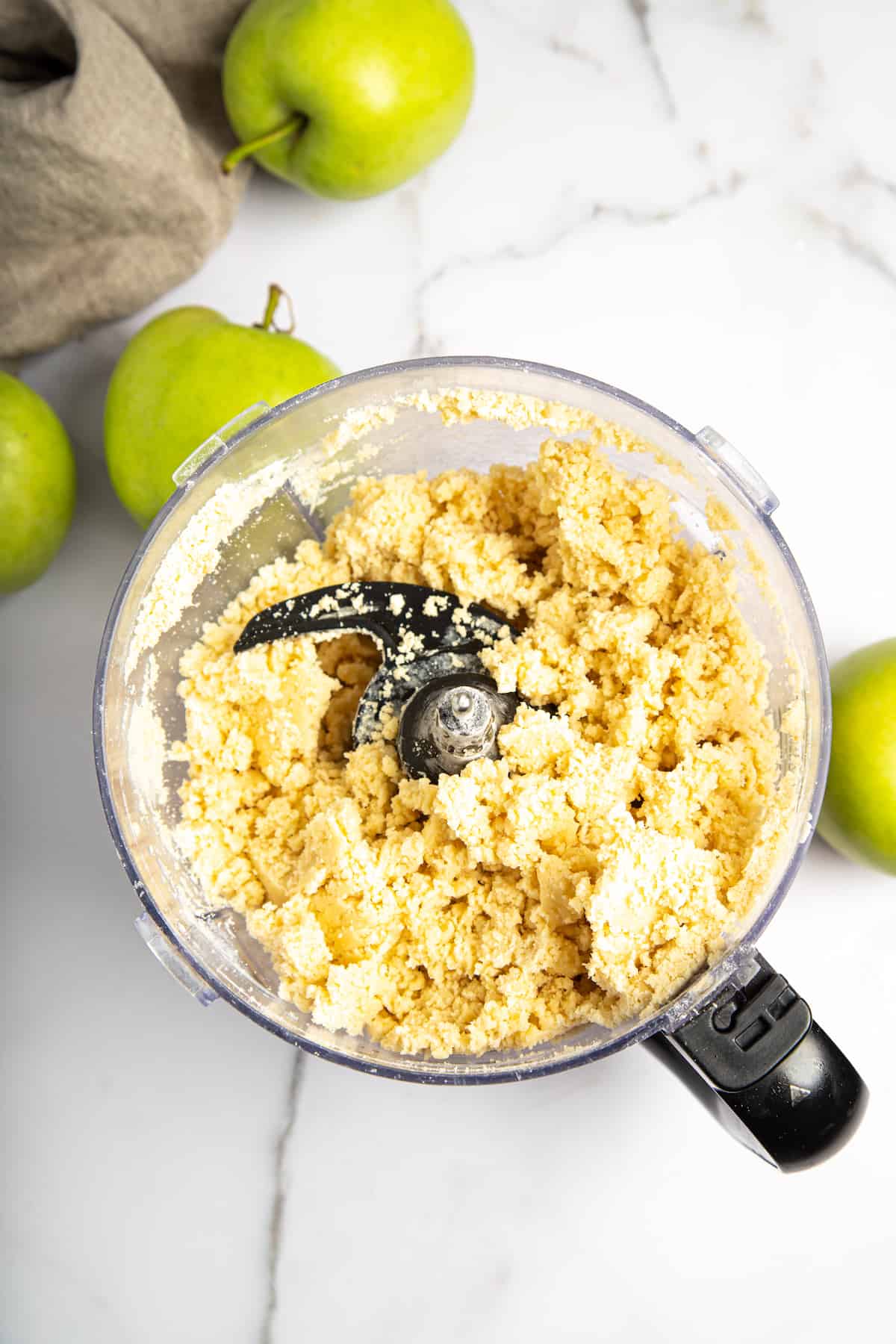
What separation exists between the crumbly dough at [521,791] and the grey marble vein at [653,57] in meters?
0.61

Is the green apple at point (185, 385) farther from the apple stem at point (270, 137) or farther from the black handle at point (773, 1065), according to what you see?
the black handle at point (773, 1065)

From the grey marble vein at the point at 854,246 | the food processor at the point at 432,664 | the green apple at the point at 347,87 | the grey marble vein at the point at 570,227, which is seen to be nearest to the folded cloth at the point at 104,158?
the green apple at the point at 347,87

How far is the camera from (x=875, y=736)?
1.12 metres

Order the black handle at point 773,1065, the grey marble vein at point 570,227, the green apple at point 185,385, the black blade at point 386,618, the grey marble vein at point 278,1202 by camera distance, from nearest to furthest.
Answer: the black handle at point 773,1065
the black blade at point 386,618
the green apple at point 185,385
the grey marble vein at point 278,1202
the grey marble vein at point 570,227

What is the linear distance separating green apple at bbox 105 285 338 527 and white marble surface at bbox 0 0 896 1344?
15 centimetres

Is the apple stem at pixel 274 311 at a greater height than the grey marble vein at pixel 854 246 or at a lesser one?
lesser

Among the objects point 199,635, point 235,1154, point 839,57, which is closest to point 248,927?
point 199,635

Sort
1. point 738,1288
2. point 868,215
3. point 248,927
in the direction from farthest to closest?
point 868,215, point 738,1288, point 248,927

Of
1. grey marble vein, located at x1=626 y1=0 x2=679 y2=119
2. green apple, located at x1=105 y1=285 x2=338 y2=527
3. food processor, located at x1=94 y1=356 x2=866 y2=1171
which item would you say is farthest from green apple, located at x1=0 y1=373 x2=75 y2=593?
grey marble vein, located at x1=626 y1=0 x2=679 y2=119

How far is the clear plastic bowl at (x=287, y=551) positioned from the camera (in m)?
0.95

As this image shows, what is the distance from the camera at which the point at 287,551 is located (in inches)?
44.8

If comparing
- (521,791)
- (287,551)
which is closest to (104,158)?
(287,551)

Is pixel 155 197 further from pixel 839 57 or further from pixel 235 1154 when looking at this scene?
pixel 235 1154

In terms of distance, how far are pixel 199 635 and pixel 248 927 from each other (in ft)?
1.01
